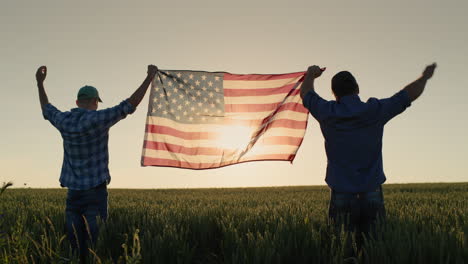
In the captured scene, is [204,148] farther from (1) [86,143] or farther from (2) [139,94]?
(1) [86,143]

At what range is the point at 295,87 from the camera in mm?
6695

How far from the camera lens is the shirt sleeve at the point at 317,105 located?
4.30m

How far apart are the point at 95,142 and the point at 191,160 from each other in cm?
223

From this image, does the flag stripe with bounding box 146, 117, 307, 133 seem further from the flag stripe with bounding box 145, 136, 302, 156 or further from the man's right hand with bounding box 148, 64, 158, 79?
the man's right hand with bounding box 148, 64, 158, 79

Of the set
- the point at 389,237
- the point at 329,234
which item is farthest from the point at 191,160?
the point at 389,237

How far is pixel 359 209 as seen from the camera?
4.16 m

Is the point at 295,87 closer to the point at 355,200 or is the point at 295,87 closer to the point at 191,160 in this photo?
the point at 191,160

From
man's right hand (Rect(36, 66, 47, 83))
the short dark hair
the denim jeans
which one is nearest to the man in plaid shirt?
man's right hand (Rect(36, 66, 47, 83))

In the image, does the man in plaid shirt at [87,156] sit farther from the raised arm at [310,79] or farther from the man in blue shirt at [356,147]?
the man in blue shirt at [356,147]

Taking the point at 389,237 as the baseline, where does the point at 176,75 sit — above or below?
above

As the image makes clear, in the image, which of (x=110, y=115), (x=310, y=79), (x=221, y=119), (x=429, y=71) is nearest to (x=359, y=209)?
(x=310, y=79)

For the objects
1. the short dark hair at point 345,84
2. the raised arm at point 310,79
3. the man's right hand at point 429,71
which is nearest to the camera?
the short dark hair at point 345,84

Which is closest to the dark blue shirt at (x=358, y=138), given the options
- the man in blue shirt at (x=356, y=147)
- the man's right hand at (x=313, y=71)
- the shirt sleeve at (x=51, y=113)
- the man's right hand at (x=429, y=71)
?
the man in blue shirt at (x=356, y=147)

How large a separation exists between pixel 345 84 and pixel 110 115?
113 inches
